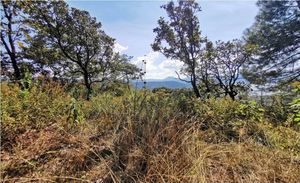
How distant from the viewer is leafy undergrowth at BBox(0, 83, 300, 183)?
2031mm

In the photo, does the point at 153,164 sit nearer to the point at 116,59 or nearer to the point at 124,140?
the point at 124,140

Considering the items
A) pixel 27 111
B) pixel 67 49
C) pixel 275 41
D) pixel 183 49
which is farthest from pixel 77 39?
pixel 27 111

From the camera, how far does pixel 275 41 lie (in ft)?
45.8

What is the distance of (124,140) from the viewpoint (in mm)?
2404

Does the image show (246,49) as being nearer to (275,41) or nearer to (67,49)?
(275,41)

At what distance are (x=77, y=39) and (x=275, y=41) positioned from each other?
37.8 feet

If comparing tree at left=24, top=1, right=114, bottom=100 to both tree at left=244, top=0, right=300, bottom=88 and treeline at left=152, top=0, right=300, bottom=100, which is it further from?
tree at left=244, top=0, right=300, bottom=88

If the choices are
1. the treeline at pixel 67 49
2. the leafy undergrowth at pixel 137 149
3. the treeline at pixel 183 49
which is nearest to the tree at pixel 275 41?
the treeline at pixel 183 49

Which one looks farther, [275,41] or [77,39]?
[77,39]

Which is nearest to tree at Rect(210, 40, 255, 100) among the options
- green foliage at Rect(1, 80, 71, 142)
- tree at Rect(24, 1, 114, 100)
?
tree at Rect(24, 1, 114, 100)

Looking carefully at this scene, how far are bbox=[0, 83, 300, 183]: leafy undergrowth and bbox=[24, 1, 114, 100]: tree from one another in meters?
11.7

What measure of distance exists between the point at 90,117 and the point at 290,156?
261 centimetres

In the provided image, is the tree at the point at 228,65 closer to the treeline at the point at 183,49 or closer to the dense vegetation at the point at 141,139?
the treeline at the point at 183,49

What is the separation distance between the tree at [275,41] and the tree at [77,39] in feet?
31.0
